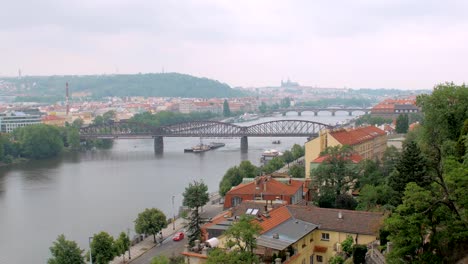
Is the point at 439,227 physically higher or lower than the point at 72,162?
higher

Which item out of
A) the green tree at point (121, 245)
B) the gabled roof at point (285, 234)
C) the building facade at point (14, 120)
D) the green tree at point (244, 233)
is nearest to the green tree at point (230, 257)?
the green tree at point (244, 233)

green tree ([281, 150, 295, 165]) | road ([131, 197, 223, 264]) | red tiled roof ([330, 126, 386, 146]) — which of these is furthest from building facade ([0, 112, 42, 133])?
road ([131, 197, 223, 264])

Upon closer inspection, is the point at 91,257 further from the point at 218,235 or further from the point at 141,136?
the point at 141,136

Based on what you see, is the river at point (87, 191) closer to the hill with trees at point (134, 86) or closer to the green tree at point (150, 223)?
the green tree at point (150, 223)

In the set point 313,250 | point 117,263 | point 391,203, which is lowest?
point 117,263

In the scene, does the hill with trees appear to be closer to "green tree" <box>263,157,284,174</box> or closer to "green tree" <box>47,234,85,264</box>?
"green tree" <box>263,157,284,174</box>

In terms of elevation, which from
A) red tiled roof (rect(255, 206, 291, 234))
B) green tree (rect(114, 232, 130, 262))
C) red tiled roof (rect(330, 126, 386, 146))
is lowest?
green tree (rect(114, 232, 130, 262))

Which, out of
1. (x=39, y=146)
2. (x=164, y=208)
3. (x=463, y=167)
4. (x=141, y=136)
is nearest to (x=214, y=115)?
(x=141, y=136)
